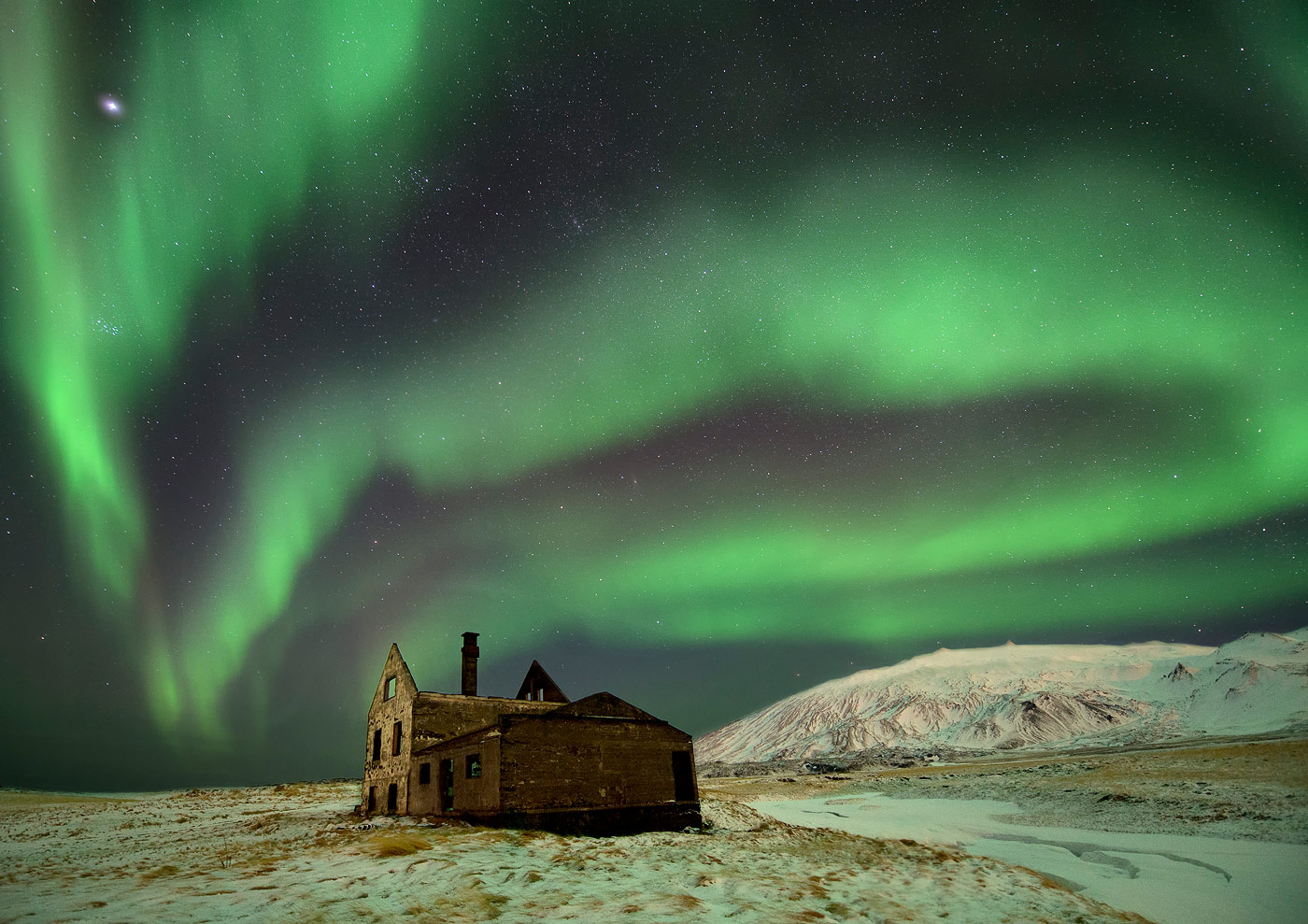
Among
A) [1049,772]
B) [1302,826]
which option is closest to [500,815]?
[1302,826]

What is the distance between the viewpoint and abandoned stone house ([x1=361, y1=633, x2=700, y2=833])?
81.1 ft

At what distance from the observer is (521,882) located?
44.5 feet

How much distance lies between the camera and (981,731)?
604 ft

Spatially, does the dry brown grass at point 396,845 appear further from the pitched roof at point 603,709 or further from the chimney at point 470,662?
the chimney at point 470,662

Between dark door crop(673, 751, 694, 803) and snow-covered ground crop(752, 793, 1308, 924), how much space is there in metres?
10.8

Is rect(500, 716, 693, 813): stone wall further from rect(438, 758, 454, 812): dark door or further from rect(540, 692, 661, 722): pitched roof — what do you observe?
rect(438, 758, 454, 812): dark door

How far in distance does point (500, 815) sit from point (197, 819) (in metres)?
27.5

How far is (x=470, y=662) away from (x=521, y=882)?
2568cm

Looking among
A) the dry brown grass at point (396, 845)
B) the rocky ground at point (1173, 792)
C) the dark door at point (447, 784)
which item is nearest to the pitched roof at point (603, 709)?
the dark door at point (447, 784)

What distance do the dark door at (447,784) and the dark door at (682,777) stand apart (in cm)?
1035

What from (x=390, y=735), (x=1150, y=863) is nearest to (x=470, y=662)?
(x=390, y=735)

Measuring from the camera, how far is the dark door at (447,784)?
1067 inches

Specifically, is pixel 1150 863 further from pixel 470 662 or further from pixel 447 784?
pixel 470 662

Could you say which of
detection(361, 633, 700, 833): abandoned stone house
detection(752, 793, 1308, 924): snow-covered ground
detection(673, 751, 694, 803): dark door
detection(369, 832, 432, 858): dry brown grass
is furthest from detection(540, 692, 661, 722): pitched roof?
detection(752, 793, 1308, 924): snow-covered ground
